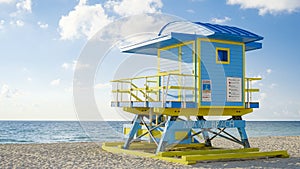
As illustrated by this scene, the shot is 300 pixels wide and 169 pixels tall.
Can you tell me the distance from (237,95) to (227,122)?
971 mm

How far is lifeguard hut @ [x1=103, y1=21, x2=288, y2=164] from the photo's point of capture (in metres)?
13.7

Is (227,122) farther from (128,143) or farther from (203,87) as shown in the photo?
(128,143)

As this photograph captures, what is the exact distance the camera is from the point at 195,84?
13.8 meters

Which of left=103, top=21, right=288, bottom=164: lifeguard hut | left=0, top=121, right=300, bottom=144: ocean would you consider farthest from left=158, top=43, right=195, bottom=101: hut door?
left=0, top=121, right=300, bottom=144: ocean

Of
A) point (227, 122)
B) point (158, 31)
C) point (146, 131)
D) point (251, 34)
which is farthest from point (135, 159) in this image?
point (251, 34)

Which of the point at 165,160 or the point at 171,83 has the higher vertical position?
the point at 171,83

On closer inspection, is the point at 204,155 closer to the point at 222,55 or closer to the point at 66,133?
the point at 222,55

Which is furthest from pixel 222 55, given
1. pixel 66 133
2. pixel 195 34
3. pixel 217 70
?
pixel 66 133

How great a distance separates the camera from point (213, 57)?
1406 cm

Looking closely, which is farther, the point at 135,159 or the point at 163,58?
the point at 163,58

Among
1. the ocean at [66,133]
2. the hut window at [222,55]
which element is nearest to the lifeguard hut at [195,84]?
the hut window at [222,55]

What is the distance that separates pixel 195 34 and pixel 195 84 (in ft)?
5.20

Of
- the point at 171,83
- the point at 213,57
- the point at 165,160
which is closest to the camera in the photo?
the point at 165,160

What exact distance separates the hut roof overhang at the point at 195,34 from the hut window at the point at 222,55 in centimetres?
39
